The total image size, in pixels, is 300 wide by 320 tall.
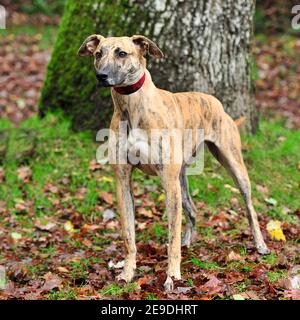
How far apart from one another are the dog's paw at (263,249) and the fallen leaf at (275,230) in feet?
1.36

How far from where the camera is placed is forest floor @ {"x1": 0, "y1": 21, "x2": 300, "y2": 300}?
521 centimetres

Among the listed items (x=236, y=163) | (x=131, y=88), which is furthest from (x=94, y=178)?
(x=131, y=88)

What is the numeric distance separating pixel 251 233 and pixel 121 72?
2360 mm

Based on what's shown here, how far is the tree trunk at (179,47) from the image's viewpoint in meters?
7.44

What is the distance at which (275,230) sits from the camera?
6543 mm

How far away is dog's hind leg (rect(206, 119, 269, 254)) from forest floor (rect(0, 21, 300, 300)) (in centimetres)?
14

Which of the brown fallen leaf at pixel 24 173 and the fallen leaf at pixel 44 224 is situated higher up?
the brown fallen leaf at pixel 24 173

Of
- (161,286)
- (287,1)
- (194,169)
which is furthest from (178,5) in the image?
(287,1)

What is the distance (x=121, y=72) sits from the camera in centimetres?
492

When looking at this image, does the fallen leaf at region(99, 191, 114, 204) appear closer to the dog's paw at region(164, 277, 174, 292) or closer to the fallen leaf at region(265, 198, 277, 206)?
the fallen leaf at region(265, 198, 277, 206)

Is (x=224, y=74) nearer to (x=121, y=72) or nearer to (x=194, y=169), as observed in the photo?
(x=194, y=169)

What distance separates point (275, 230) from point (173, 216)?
1622 millimetres

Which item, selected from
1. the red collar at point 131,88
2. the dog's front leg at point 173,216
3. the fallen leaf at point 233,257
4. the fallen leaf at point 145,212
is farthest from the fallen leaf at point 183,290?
the fallen leaf at point 145,212

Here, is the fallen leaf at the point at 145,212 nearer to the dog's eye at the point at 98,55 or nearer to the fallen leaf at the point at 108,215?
the fallen leaf at the point at 108,215
